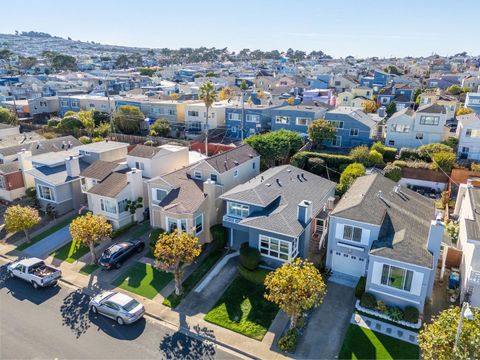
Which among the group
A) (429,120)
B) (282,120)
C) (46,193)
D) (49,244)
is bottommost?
(49,244)

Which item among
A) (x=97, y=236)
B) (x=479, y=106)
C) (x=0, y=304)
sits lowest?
(x=0, y=304)

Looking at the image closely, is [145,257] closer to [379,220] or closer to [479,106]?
[379,220]

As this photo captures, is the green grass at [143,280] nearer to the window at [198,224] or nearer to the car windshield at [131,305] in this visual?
the car windshield at [131,305]

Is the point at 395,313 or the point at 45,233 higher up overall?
the point at 395,313

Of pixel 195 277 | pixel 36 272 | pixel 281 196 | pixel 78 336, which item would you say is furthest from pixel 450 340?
pixel 36 272

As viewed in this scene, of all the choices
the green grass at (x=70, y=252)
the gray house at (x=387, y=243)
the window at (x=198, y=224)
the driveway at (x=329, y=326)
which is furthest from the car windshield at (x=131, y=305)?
the gray house at (x=387, y=243)

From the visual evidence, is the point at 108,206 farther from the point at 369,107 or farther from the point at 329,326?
the point at 369,107

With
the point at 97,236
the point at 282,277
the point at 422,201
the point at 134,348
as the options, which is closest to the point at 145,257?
the point at 97,236
